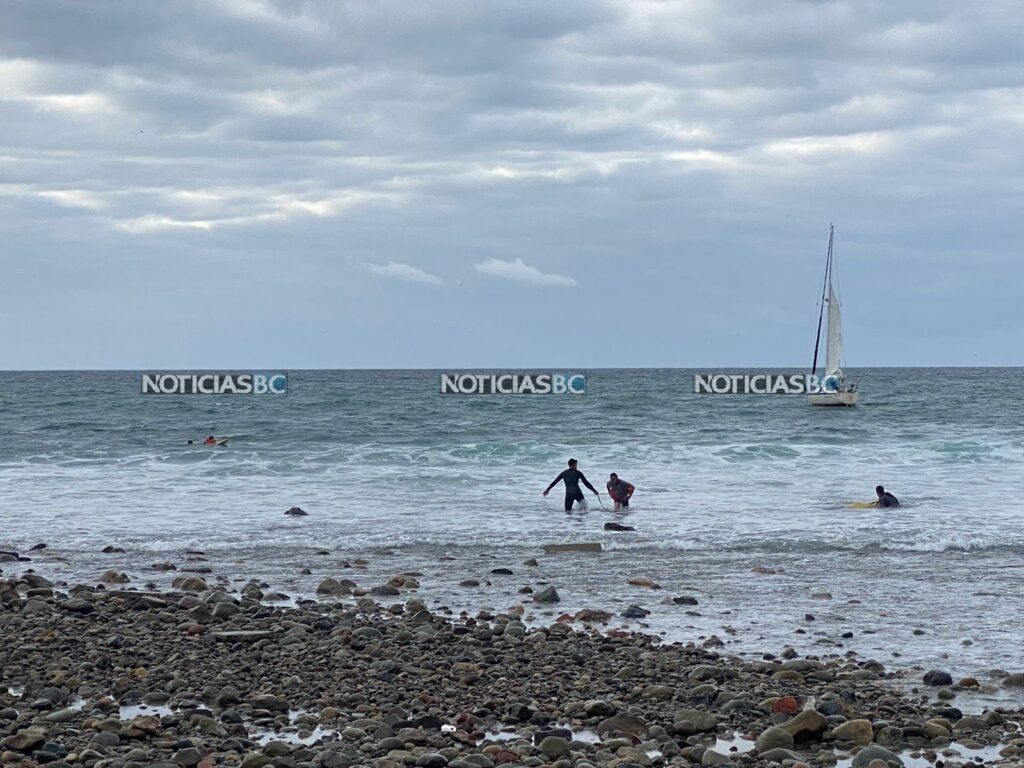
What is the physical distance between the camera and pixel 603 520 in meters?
22.9

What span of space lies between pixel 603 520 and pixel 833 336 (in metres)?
46.1

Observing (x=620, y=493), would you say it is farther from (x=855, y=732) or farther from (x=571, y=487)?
(x=855, y=732)

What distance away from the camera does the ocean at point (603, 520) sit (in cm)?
1416

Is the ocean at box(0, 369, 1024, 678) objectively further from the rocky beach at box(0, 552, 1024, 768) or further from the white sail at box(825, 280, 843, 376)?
the white sail at box(825, 280, 843, 376)

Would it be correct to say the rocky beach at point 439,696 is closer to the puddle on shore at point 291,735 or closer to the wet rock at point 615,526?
the puddle on shore at point 291,735

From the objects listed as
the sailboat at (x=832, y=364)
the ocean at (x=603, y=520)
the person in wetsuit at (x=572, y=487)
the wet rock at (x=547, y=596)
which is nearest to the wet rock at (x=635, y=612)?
the ocean at (x=603, y=520)

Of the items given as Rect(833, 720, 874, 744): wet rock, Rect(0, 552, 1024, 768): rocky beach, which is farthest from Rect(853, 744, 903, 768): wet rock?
Rect(833, 720, 874, 744): wet rock

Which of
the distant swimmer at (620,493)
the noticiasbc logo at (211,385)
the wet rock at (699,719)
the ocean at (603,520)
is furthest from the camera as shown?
the noticiasbc logo at (211,385)

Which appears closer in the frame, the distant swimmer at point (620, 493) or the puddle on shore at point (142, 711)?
the puddle on shore at point (142, 711)

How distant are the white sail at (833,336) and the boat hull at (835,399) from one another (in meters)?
1.58

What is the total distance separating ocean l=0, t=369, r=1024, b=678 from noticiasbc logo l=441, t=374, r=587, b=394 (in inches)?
1883

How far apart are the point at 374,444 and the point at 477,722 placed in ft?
108

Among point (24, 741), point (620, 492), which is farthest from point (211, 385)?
point (24, 741)

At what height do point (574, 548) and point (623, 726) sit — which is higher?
point (623, 726)
